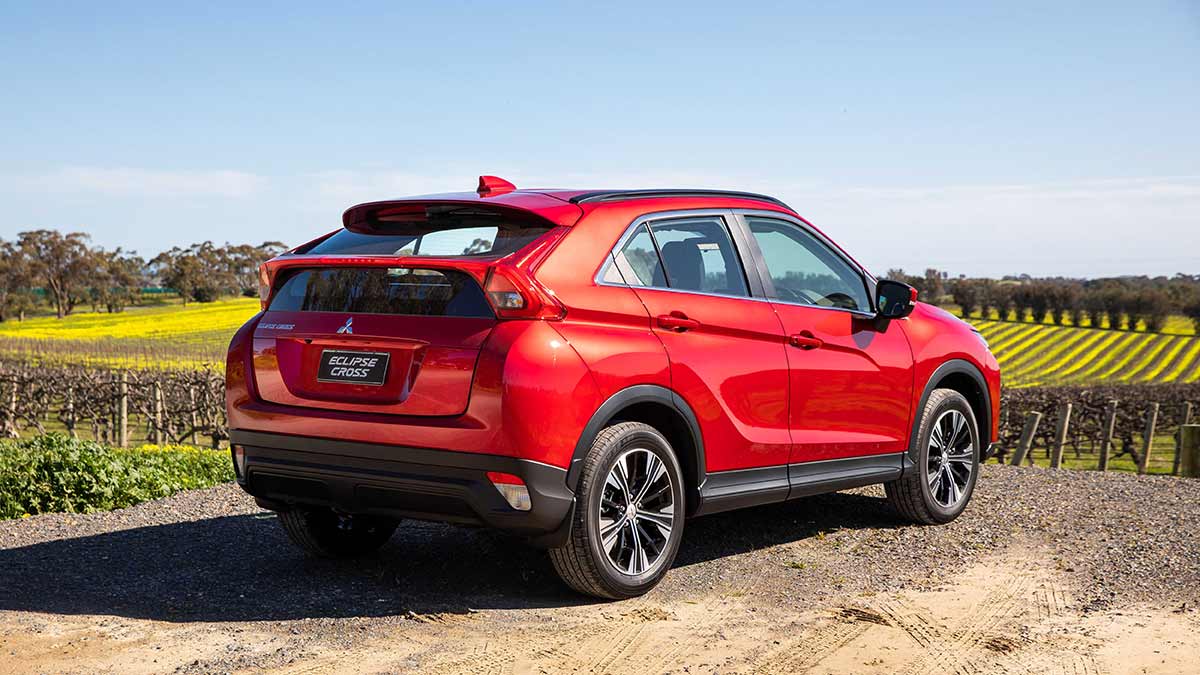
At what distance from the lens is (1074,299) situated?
96250 mm

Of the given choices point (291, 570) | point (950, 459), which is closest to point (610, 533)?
point (291, 570)

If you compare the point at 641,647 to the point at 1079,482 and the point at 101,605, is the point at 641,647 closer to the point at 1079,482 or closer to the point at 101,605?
the point at 101,605

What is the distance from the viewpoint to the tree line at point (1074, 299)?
93.7 metres

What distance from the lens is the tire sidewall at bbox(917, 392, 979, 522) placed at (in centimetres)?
710

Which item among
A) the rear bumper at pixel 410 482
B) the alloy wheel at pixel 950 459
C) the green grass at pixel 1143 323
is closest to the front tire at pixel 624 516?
the rear bumper at pixel 410 482

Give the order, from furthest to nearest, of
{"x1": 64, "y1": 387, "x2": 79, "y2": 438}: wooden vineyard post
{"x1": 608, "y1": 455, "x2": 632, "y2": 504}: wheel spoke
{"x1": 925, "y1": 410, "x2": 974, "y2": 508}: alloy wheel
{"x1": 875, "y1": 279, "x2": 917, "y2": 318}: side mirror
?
{"x1": 64, "y1": 387, "x2": 79, "y2": 438}: wooden vineyard post
{"x1": 925, "y1": 410, "x2": 974, "y2": 508}: alloy wheel
{"x1": 875, "y1": 279, "x2": 917, "y2": 318}: side mirror
{"x1": 608, "y1": 455, "x2": 632, "y2": 504}: wheel spoke

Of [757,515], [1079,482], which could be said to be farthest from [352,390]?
[1079,482]

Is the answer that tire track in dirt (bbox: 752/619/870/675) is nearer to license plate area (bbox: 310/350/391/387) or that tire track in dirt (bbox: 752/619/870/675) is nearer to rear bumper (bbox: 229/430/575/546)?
rear bumper (bbox: 229/430/575/546)

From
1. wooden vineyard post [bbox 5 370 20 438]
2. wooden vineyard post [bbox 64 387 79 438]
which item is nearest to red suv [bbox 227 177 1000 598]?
wooden vineyard post [bbox 64 387 79 438]

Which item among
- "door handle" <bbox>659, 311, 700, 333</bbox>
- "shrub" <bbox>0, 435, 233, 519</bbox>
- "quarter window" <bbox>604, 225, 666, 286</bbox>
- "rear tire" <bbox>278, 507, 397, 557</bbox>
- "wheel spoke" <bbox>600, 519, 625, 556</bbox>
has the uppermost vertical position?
"quarter window" <bbox>604, 225, 666, 286</bbox>

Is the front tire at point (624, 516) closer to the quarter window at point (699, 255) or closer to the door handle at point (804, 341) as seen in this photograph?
the quarter window at point (699, 255)

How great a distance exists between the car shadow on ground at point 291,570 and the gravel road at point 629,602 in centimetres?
2

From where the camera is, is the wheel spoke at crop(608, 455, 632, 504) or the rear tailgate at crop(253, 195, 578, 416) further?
the wheel spoke at crop(608, 455, 632, 504)

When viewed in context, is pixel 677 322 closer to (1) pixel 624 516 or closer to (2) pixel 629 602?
(1) pixel 624 516
